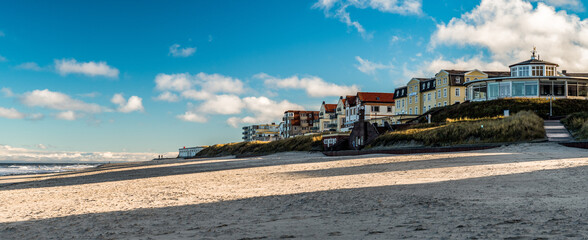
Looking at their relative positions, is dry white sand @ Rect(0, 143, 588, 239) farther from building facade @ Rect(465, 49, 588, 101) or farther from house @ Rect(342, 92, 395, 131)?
house @ Rect(342, 92, 395, 131)

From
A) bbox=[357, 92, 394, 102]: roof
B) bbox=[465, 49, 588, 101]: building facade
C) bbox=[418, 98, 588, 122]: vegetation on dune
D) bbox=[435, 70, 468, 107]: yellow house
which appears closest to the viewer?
bbox=[418, 98, 588, 122]: vegetation on dune

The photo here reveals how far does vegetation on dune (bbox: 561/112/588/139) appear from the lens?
27266 mm

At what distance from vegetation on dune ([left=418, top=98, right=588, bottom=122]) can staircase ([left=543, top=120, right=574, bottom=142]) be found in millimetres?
5052

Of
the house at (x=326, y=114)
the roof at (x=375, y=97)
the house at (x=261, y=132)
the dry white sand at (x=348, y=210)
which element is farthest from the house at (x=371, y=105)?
the dry white sand at (x=348, y=210)

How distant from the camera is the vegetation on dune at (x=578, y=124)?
89.5ft

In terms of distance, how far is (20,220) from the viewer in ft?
34.8

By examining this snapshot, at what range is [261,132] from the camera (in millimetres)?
160625

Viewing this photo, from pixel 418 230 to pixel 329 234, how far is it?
4.27 ft

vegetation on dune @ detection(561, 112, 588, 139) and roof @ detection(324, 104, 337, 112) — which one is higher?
roof @ detection(324, 104, 337, 112)

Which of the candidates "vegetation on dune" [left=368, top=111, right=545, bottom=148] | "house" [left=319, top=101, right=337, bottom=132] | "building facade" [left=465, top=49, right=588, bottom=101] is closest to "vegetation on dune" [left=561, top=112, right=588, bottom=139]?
"vegetation on dune" [left=368, top=111, right=545, bottom=148]

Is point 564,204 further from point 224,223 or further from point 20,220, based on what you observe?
point 20,220

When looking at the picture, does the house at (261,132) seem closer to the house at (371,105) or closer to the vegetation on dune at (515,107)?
the house at (371,105)

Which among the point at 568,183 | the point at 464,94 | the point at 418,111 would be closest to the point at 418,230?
the point at 568,183

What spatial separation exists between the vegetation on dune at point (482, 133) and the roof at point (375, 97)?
46565mm
